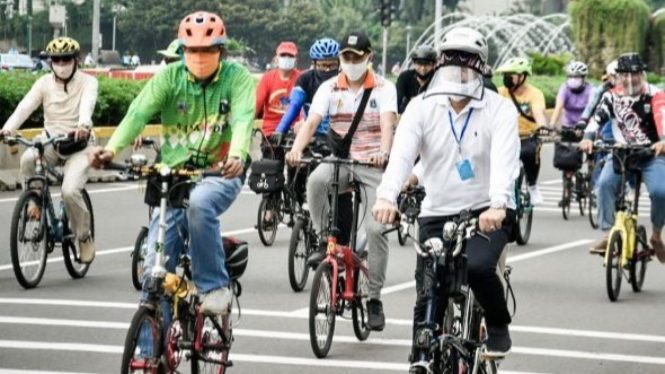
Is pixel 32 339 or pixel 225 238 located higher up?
pixel 225 238

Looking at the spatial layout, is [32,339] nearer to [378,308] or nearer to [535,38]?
[378,308]

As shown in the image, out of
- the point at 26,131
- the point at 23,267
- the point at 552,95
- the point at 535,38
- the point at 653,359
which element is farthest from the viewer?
the point at 535,38

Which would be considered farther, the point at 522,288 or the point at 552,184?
the point at 552,184

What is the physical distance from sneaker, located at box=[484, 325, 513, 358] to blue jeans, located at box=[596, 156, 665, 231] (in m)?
6.01

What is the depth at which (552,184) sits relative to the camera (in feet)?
97.3

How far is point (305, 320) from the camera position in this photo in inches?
512

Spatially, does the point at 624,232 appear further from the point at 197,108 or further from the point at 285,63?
the point at 197,108

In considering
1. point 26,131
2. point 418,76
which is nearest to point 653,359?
point 418,76

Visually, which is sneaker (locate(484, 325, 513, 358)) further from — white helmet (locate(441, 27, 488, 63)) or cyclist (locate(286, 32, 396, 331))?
cyclist (locate(286, 32, 396, 331))

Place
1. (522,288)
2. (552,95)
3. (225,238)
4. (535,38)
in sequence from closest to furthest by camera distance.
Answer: (225,238)
(522,288)
(552,95)
(535,38)

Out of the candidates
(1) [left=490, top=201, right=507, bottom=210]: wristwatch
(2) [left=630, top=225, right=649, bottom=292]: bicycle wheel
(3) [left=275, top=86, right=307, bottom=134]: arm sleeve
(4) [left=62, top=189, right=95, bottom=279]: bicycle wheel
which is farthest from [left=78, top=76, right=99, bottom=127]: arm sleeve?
(1) [left=490, top=201, right=507, bottom=210]: wristwatch

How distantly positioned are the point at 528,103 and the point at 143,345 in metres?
11.1

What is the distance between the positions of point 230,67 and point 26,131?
14858mm

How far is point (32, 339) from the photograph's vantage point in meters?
11.9
